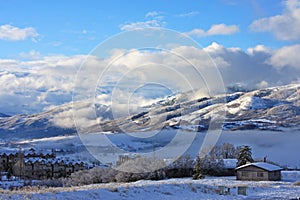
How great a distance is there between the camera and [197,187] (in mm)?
41219

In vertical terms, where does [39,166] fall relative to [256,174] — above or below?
above

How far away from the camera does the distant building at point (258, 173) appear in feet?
286

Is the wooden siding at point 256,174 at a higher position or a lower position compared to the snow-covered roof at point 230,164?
A: lower

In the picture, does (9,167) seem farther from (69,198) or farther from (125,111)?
(69,198)

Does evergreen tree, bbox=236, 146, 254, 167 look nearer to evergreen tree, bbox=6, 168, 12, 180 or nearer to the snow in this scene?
evergreen tree, bbox=6, 168, 12, 180

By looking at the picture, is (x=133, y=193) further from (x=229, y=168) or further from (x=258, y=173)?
(x=229, y=168)

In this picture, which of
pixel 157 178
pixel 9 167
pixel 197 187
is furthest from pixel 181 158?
pixel 197 187

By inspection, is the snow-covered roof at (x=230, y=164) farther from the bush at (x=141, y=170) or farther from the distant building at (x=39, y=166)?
the distant building at (x=39, y=166)

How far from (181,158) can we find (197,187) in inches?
2607

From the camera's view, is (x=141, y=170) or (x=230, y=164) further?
(x=230, y=164)

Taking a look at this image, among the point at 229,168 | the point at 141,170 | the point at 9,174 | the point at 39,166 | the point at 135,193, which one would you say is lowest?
the point at 9,174

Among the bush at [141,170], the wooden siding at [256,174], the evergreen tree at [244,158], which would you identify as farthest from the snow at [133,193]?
the evergreen tree at [244,158]

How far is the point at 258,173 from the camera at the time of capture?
8856 cm

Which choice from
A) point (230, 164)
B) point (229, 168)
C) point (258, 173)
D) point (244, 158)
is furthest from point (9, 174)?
point (258, 173)
